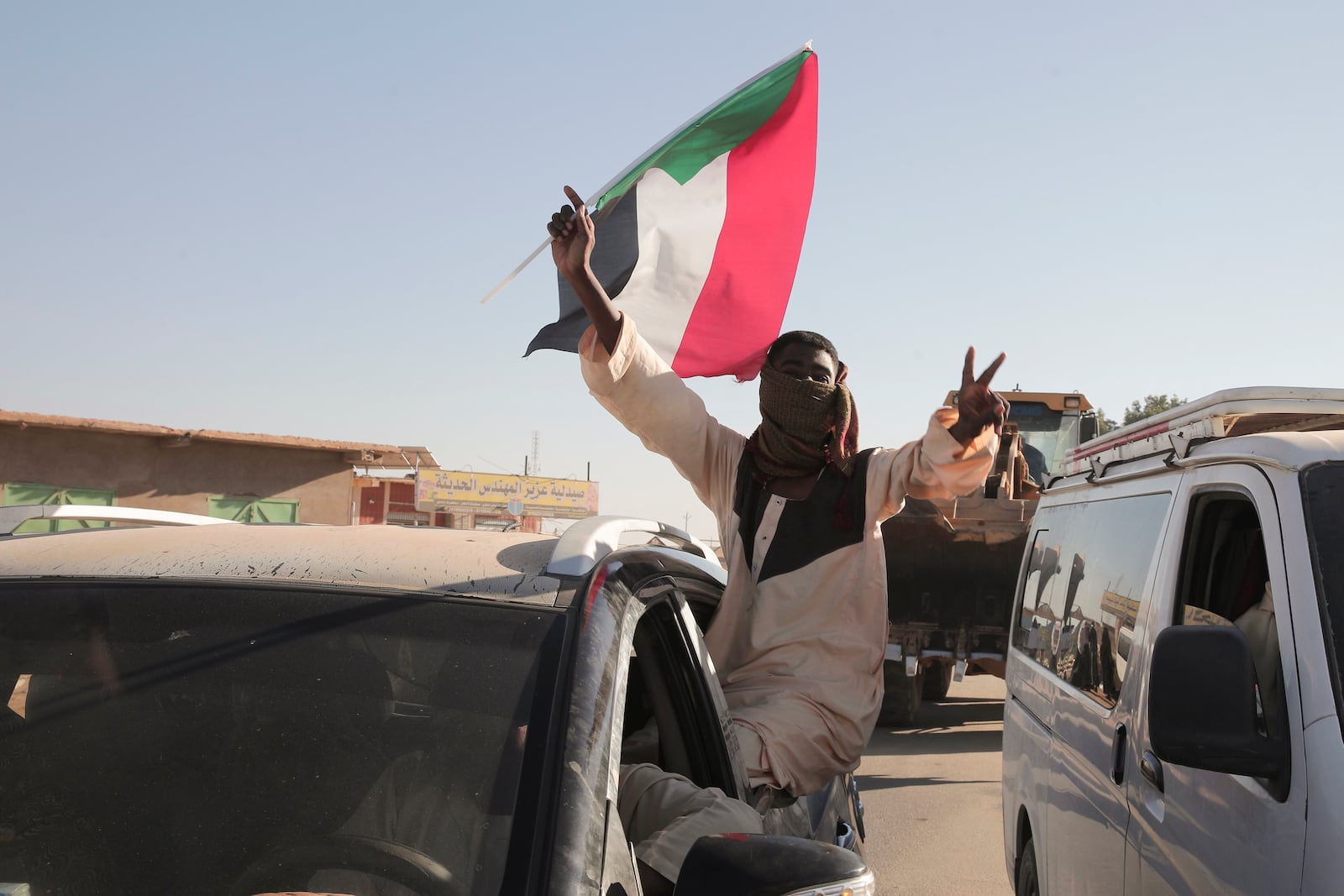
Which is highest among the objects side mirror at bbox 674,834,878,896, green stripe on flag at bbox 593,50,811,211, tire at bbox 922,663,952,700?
green stripe on flag at bbox 593,50,811,211

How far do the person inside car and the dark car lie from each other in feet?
4.08

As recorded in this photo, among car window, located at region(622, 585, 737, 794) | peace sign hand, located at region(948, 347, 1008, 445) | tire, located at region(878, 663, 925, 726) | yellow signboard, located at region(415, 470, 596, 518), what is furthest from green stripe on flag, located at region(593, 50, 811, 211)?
yellow signboard, located at region(415, 470, 596, 518)

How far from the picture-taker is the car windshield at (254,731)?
1.76 meters

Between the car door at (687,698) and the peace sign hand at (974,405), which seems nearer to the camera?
the car door at (687,698)

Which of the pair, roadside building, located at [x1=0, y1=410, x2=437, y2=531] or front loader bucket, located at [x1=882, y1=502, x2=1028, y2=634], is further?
roadside building, located at [x1=0, y1=410, x2=437, y2=531]

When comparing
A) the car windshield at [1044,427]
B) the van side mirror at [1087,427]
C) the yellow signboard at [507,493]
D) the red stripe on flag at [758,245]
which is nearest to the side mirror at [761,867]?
the red stripe on flag at [758,245]

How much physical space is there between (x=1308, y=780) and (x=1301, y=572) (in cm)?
47

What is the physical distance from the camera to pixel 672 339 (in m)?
4.80

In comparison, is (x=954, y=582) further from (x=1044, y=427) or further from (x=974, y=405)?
(x=974, y=405)

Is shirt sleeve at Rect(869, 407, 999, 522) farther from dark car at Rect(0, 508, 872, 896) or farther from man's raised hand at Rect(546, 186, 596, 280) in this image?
dark car at Rect(0, 508, 872, 896)

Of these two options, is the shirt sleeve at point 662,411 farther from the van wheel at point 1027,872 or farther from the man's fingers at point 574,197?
the van wheel at point 1027,872

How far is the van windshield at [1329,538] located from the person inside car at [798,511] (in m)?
0.90

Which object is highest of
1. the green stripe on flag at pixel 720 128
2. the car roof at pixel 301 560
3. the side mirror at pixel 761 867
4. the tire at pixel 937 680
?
the green stripe on flag at pixel 720 128

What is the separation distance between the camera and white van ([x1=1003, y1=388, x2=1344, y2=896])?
230 cm
